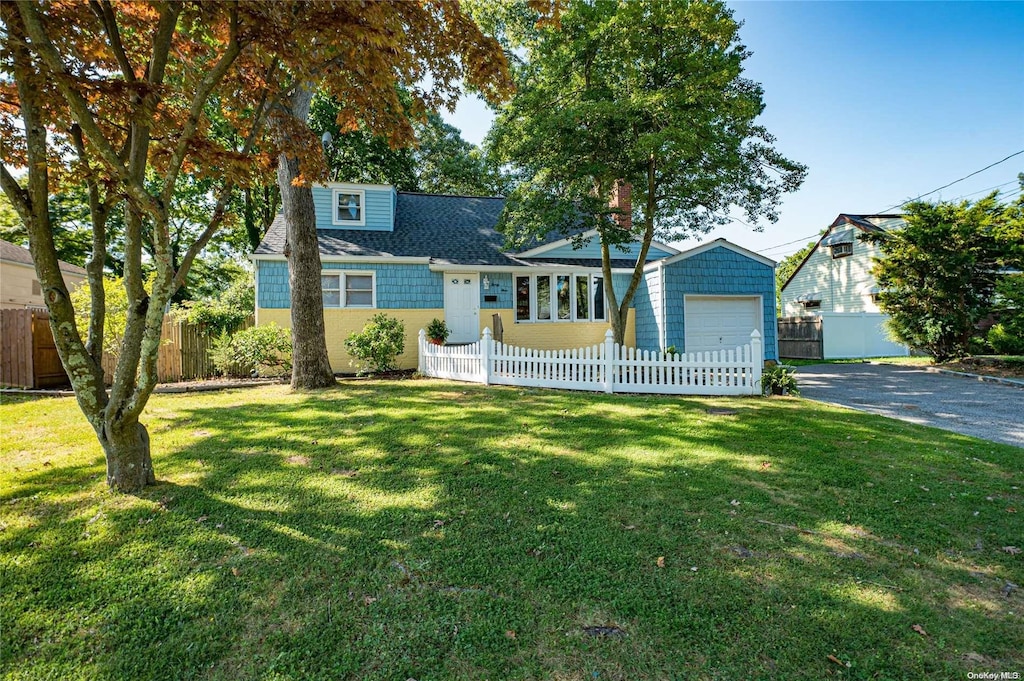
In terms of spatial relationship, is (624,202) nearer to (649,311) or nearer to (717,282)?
(649,311)

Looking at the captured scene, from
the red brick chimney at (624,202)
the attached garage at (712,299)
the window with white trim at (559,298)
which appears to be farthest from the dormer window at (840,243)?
the window with white trim at (559,298)

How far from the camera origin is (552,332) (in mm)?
15031

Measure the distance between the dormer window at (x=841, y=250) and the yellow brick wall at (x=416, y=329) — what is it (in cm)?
1410

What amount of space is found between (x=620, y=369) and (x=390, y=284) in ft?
26.0

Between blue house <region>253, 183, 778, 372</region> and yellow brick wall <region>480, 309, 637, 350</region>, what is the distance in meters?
0.03

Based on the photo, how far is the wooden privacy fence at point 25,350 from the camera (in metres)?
10.3

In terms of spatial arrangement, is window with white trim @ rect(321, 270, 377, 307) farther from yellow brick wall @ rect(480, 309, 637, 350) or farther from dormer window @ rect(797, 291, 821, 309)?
dormer window @ rect(797, 291, 821, 309)

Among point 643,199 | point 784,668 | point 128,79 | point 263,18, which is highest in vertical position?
point 643,199

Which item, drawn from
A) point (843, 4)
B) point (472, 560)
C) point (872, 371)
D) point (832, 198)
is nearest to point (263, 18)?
point (472, 560)

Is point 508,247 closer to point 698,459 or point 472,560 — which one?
point 698,459

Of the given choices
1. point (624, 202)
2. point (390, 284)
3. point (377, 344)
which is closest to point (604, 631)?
point (377, 344)

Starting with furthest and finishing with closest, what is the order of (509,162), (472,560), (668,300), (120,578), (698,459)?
(668,300)
(509,162)
(698,459)
(472,560)
(120,578)

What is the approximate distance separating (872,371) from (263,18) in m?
16.7

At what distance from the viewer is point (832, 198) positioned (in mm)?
21516
